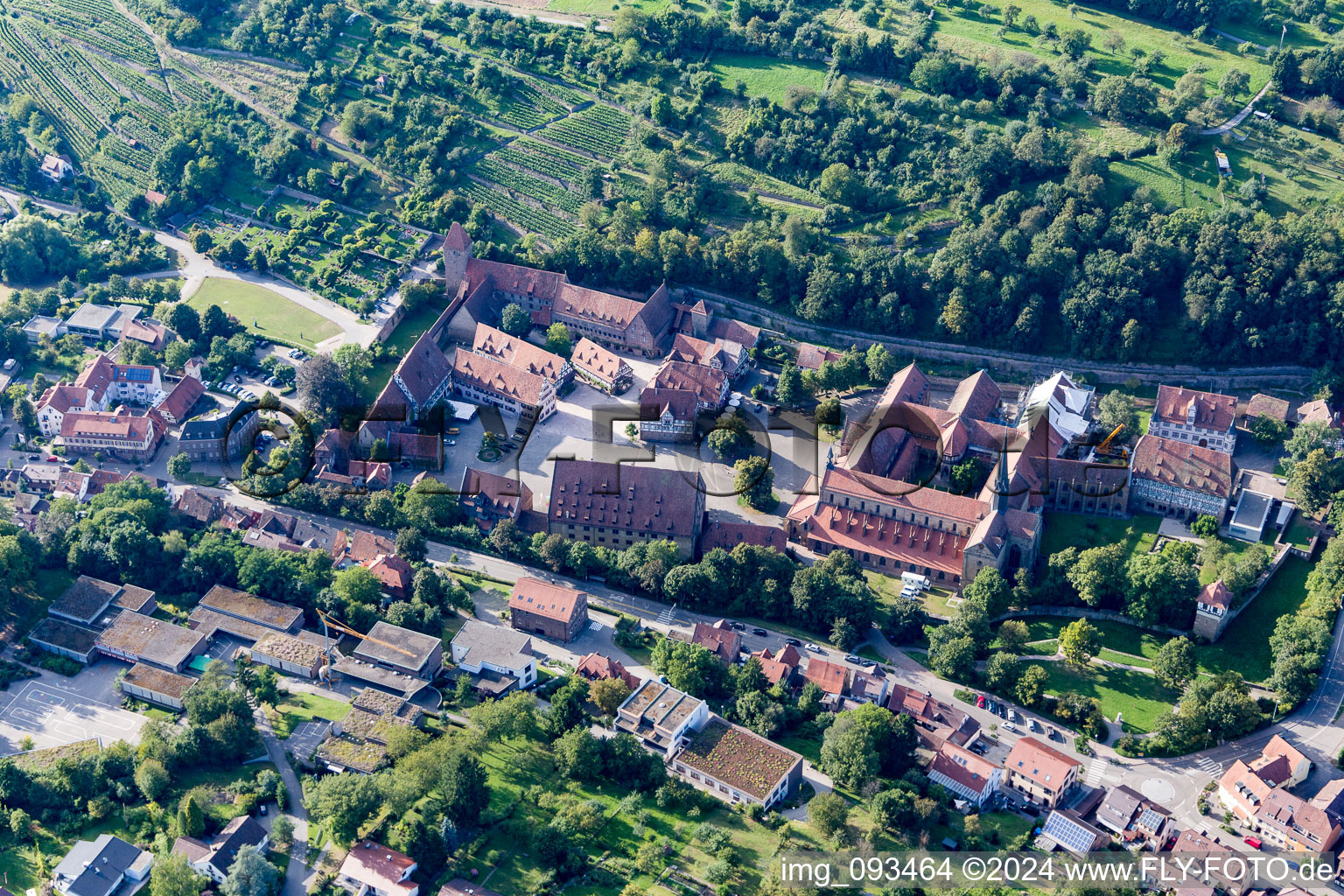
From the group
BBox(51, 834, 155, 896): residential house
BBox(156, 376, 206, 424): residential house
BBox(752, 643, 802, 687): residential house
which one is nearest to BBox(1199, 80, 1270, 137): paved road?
BBox(752, 643, 802, 687): residential house

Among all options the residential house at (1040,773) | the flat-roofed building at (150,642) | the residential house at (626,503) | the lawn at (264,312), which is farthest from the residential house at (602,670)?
the lawn at (264,312)

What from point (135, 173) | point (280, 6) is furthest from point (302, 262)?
point (280, 6)

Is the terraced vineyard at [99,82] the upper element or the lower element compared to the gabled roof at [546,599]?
upper

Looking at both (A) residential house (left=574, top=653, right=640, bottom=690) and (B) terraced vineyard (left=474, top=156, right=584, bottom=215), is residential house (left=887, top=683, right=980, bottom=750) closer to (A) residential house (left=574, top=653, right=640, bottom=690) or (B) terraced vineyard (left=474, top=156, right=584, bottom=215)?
(A) residential house (left=574, top=653, right=640, bottom=690)

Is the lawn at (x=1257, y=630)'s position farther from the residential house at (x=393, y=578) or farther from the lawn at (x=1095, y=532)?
the residential house at (x=393, y=578)

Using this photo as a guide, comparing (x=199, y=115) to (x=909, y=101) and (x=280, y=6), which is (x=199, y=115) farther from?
(x=909, y=101)

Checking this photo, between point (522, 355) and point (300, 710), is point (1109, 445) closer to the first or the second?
point (522, 355)
